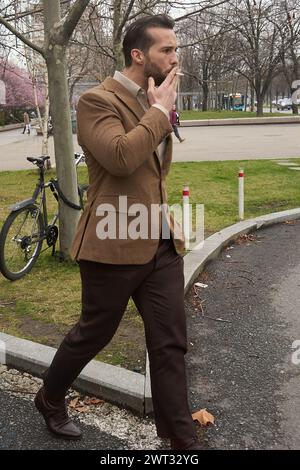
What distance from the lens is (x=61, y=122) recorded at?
5.04 meters

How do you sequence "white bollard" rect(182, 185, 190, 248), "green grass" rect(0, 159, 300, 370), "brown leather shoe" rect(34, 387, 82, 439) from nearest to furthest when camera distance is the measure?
"brown leather shoe" rect(34, 387, 82, 439), "green grass" rect(0, 159, 300, 370), "white bollard" rect(182, 185, 190, 248)

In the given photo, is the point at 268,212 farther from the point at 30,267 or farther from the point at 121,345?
the point at 121,345

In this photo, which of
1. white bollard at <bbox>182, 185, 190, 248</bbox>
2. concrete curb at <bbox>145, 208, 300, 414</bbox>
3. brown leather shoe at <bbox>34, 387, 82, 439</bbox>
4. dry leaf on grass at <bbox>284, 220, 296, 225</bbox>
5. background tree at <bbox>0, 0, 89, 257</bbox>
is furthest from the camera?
dry leaf on grass at <bbox>284, 220, 296, 225</bbox>

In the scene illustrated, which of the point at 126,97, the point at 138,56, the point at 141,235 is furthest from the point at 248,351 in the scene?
the point at 138,56

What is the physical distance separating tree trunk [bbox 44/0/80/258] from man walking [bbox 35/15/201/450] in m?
2.70

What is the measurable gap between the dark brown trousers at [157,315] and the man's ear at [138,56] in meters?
0.82

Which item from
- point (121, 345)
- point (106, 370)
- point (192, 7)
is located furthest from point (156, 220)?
point (192, 7)

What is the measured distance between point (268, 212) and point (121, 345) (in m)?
4.72

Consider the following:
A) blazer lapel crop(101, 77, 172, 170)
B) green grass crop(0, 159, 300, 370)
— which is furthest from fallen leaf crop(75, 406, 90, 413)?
blazer lapel crop(101, 77, 172, 170)

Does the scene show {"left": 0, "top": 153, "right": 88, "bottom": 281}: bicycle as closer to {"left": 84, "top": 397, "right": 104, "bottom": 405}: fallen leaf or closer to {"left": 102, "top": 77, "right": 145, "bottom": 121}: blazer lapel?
{"left": 84, "top": 397, "right": 104, "bottom": 405}: fallen leaf

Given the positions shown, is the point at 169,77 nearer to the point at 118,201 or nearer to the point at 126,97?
the point at 126,97

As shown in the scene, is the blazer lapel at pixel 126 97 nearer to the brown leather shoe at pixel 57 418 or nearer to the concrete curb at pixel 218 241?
the brown leather shoe at pixel 57 418

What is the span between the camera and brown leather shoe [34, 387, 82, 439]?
272 centimetres

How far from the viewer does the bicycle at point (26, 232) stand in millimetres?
4977
